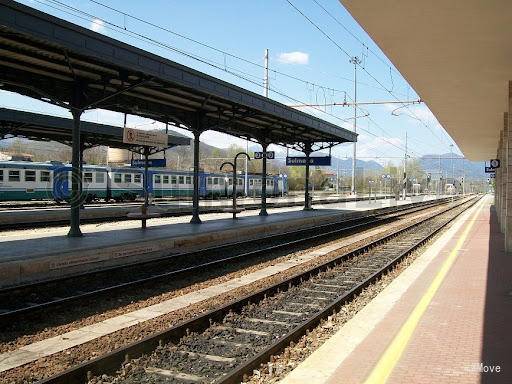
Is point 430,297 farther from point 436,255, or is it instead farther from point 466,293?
point 436,255

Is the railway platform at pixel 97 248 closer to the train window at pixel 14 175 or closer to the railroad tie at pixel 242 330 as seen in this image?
the railroad tie at pixel 242 330

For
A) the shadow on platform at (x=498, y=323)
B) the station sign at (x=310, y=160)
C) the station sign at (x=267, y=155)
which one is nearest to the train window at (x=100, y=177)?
the station sign at (x=310, y=160)

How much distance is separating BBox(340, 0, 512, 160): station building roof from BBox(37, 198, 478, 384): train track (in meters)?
4.24

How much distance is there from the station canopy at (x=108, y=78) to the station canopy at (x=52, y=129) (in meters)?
4.69

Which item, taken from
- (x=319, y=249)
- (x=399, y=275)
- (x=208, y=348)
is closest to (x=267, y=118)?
(x=319, y=249)

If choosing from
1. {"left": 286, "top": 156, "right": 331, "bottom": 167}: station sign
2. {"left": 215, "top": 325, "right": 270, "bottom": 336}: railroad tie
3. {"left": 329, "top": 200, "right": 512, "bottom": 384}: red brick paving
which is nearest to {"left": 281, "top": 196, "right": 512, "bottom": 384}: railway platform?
{"left": 329, "top": 200, "right": 512, "bottom": 384}: red brick paving

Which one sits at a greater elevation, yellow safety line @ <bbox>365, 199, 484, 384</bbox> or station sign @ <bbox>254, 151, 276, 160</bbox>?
station sign @ <bbox>254, 151, 276, 160</bbox>

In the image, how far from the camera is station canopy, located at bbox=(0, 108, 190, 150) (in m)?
18.2

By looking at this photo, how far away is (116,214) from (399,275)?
53.7 feet

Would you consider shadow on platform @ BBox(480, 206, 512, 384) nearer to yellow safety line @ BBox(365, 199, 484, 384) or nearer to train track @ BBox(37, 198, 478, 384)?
yellow safety line @ BBox(365, 199, 484, 384)

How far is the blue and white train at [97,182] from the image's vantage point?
3106 centimetres

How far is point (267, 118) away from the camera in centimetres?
1986

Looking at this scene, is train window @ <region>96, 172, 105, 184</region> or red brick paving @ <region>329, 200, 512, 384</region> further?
train window @ <region>96, 172, 105, 184</region>

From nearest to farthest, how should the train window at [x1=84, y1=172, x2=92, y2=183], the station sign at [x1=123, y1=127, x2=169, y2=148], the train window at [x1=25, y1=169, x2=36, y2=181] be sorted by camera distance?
the station sign at [x1=123, y1=127, x2=169, y2=148], the train window at [x1=25, y1=169, x2=36, y2=181], the train window at [x1=84, y1=172, x2=92, y2=183]
